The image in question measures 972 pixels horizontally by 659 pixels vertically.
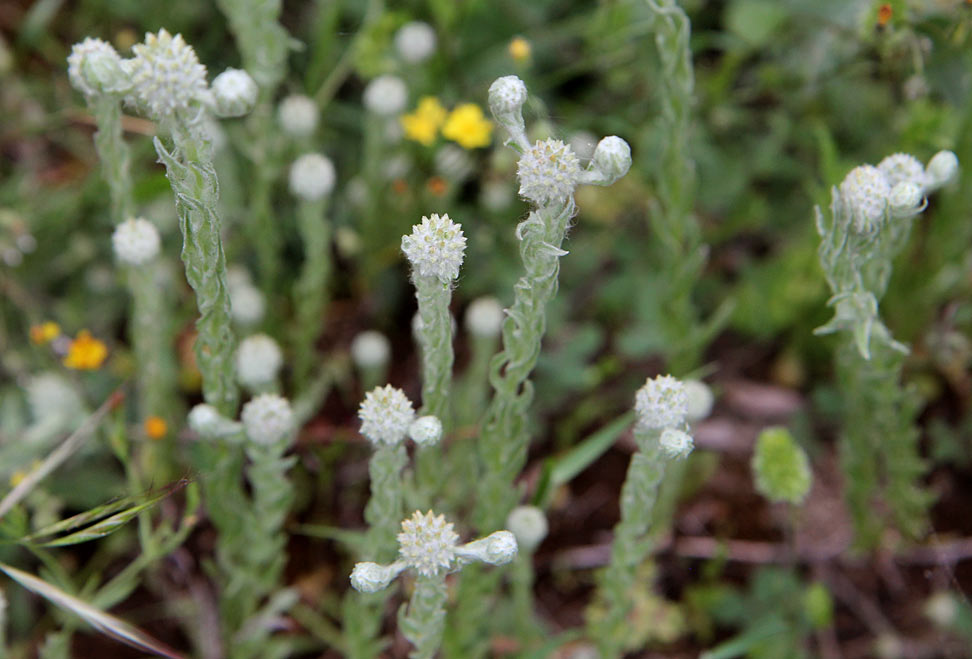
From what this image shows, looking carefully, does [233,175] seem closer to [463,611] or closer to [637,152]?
[637,152]

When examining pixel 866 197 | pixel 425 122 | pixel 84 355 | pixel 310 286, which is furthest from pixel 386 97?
pixel 866 197

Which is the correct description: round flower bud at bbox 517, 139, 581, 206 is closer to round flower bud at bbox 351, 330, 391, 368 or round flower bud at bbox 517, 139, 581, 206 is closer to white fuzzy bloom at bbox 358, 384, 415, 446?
white fuzzy bloom at bbox 358, 384, 415, 446

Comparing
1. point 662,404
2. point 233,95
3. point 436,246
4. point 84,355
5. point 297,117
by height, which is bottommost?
point 662,404

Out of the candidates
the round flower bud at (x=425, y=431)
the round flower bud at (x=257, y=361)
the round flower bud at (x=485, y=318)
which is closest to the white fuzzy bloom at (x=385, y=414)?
the round flower bud at (x=425, y=431)

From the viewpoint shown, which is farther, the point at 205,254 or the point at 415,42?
the point at 415,42

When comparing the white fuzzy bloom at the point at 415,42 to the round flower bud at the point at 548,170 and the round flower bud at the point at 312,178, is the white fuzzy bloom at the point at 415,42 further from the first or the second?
the round flower bud at the point at 548,170

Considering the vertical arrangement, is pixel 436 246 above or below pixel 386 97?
below

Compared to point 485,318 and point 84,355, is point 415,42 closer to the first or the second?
point 485,318

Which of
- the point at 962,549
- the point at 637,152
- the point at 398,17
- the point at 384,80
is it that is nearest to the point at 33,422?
the point at 384,80
